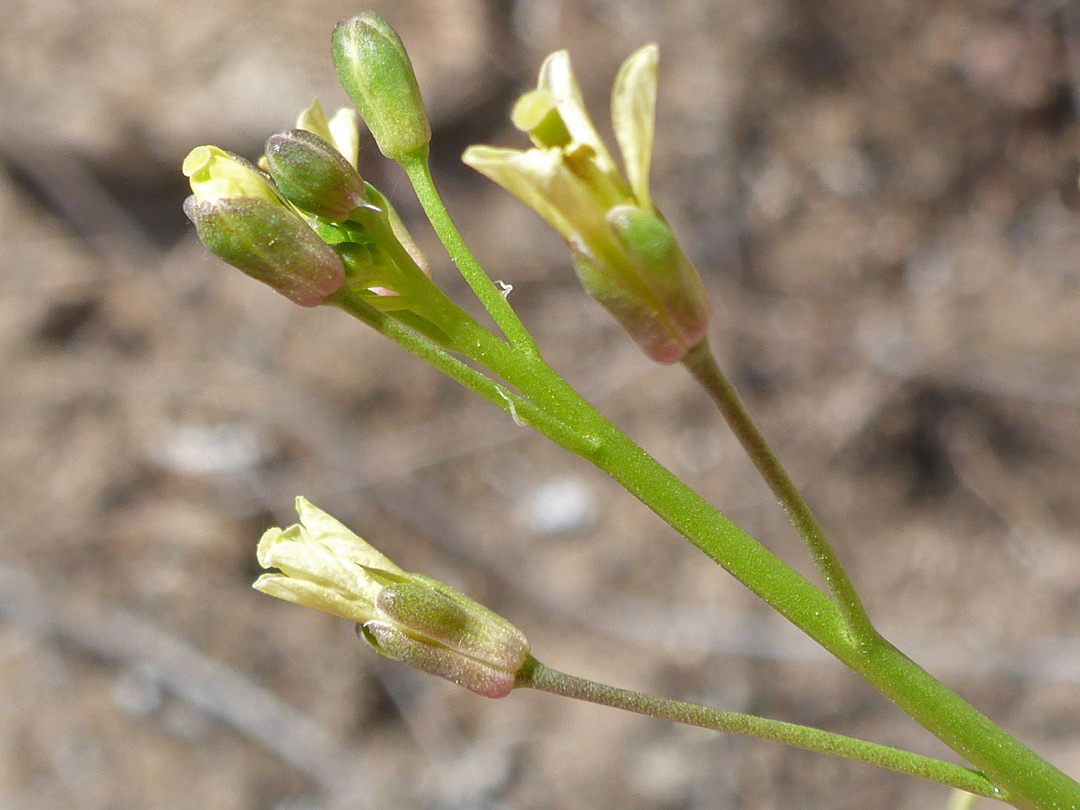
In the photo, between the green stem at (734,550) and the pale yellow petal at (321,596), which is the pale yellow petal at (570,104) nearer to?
the green stem at (734,550)

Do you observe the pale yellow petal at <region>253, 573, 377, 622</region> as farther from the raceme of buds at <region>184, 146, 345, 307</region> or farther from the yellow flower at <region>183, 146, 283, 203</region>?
the yellow flower at <region>183, 146, 283, 203</region>

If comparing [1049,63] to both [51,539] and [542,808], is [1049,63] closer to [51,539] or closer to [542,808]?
[542,808]

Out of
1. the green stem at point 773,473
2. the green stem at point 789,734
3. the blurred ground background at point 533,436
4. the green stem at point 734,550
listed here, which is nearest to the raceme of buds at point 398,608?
the green stem at point 789,734

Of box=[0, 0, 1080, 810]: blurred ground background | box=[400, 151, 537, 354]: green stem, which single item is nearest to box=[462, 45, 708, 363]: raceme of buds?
box=[400, 151, 537, 354]: green stem

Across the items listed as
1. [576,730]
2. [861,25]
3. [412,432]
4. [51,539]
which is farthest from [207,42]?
[576,730]

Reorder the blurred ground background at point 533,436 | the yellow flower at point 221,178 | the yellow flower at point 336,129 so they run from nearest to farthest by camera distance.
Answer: the yellow flower at point 221,178, the yellow flower at point 336,129, the blurred ground background at point 533,436

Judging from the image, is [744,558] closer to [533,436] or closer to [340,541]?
[340,541]
